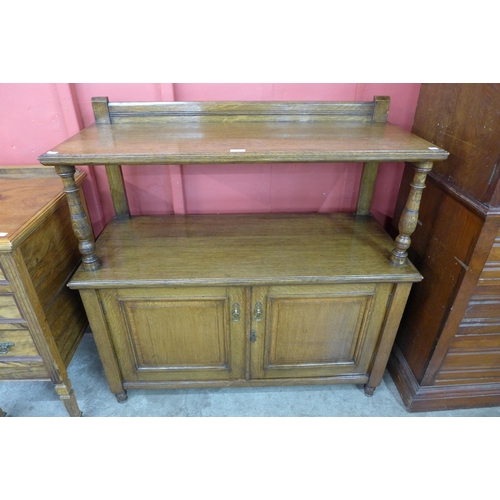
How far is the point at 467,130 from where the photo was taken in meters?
1.36

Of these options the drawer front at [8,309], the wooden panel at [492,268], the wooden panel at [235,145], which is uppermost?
the wooden panel at [235,145]

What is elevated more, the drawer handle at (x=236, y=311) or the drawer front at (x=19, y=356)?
the drawer handle at (x=236, y=311)

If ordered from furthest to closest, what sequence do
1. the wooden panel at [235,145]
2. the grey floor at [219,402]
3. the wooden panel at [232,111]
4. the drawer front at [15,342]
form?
the grey floor at [219,402] → the wooden panel at [232,111] → the drawer front at [15,342] → the wooden panel at [235,145]

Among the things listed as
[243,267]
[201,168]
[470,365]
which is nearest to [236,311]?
[243,267]

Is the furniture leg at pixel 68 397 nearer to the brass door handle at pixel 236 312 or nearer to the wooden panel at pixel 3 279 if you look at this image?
the wooden panel at pixel 3 279

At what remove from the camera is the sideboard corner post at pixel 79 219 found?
4.18ft

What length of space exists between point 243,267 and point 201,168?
647 mm

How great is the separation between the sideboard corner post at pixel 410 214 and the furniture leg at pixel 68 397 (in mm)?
1583

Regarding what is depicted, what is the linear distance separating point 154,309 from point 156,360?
1.06ft

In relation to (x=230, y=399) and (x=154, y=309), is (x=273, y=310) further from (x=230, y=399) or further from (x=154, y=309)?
(x=230, y=399)

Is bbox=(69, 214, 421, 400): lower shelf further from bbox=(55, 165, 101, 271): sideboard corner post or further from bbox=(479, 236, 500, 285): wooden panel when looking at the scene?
bbox=(479, 236, 500, 285): wooden panel

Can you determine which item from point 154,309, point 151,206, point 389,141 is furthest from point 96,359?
point 389,141

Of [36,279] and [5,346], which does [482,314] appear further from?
[5,346]

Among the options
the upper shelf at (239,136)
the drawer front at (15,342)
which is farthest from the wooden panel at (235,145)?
the drawer front at (15,342)
